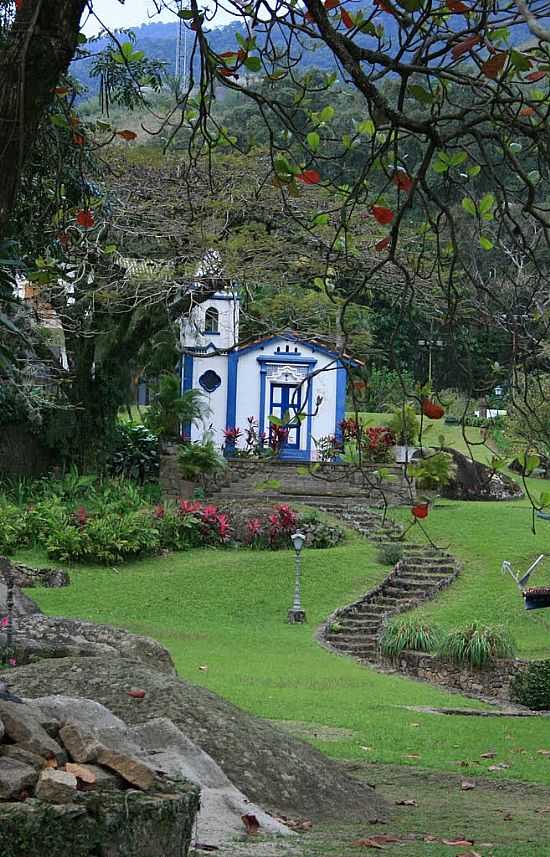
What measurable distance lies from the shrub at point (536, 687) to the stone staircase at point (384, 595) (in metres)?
3.04

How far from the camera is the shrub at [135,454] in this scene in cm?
3212

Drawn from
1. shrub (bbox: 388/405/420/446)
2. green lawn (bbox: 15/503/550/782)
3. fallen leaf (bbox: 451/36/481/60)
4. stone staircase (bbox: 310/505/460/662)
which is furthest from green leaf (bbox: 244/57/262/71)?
stone staircase (bbox: 310/505/460/662)

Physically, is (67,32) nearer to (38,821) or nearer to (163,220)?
(38,821)

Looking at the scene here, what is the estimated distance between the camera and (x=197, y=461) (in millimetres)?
30359

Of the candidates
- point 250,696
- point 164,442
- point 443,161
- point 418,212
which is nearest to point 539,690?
point 250,696

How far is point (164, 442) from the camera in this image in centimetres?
3312

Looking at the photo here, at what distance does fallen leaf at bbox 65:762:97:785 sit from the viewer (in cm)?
457

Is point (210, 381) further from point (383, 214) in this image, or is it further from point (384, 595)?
point (383, 214)

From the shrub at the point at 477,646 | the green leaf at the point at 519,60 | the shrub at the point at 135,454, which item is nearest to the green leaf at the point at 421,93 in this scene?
the green leaf at the point at 519,60

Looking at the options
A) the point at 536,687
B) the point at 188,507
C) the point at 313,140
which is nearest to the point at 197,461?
the point at 188,507

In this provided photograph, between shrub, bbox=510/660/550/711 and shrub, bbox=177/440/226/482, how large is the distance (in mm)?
14852

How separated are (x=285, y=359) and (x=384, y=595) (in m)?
13.5

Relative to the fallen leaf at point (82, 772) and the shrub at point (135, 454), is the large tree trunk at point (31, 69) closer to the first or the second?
the fallen leaf at point (82, 772)

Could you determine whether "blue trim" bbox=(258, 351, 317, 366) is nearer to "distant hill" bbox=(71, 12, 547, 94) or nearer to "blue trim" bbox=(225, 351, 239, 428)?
"blue trim" bbox=(225, 351, 239, 428)
